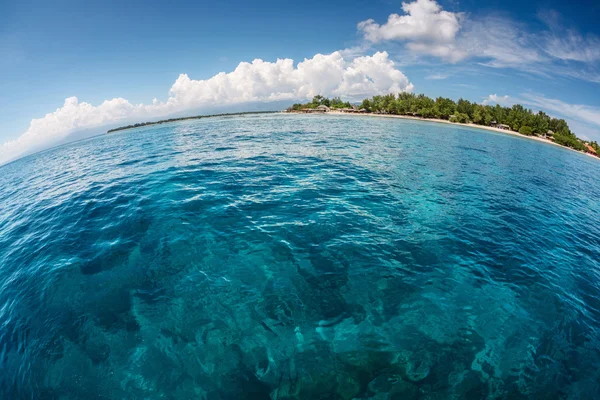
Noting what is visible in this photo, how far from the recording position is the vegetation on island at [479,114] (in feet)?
338

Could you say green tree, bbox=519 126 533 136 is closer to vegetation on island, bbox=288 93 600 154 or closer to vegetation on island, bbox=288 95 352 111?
vegetation on island, bbox=288 93 600 154

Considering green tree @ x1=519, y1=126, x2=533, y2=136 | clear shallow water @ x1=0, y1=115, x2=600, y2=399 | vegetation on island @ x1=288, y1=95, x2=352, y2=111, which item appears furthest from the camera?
vegetation on island @ x1=288, y1=95, x2=352, y2=111

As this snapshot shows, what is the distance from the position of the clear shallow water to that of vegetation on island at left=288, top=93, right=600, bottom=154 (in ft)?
407

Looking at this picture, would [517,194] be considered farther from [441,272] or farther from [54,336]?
[54,336]

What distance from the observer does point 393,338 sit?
7.92 metres

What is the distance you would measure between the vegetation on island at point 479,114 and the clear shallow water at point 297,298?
4884 inches

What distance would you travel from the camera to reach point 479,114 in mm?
119625

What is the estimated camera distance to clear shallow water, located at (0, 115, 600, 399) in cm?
705

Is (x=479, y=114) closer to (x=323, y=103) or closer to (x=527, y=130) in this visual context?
(x=527, y=130)

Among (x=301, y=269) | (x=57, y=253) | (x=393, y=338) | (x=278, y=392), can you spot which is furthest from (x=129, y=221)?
(x=393, y=338)

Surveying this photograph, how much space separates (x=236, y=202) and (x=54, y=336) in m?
10.7

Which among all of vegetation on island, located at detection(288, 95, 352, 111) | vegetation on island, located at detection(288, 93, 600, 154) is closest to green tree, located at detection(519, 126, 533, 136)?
vegetation on island, located at detection(288, 93, 600, 154)

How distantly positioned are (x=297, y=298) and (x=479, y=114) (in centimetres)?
15257

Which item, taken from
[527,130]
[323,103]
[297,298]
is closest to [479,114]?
[527,130]
